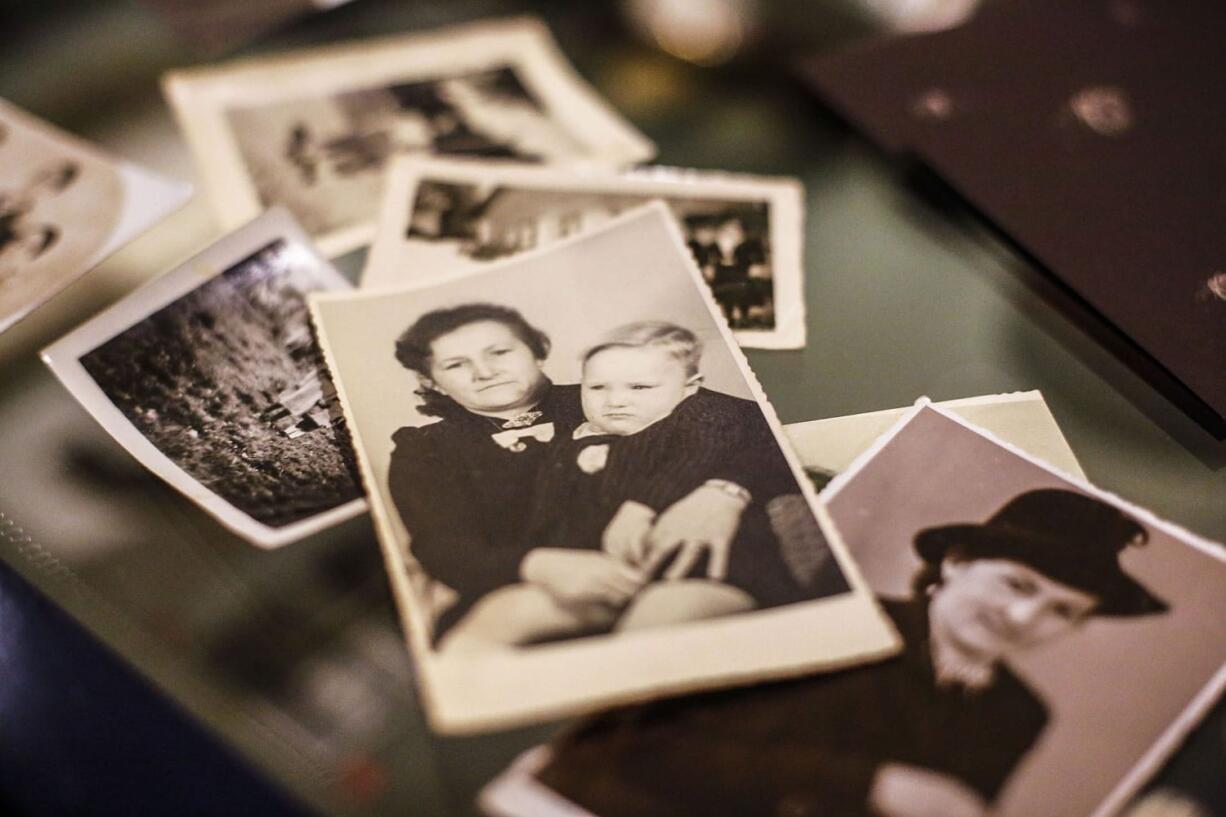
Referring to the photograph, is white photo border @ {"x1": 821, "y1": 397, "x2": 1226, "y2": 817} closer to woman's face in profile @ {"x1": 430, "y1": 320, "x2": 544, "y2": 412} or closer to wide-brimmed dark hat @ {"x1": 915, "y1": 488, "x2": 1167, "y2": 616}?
wide-brimmed dark hat @ {"x1": 915, "y1": 488, "x2": 1167, "y2": 616}

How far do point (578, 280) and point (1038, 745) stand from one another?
332 mm

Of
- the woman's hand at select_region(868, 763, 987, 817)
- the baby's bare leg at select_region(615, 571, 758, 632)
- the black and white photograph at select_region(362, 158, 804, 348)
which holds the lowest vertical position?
the woman's hand at select_region(868, 763, 987, 817)

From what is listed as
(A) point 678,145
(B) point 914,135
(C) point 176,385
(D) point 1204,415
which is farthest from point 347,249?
(D) point 1204,415

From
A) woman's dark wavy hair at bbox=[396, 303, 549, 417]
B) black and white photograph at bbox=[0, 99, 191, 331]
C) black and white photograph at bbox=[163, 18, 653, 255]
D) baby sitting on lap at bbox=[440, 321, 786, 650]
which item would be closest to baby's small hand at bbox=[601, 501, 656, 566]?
baby sitting on lap at bbox=[440, 321, 786, 650]

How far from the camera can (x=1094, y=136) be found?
65cm

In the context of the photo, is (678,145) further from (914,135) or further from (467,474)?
(467,474)

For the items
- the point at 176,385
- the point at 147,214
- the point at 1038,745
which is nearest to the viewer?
the point at 1038,745

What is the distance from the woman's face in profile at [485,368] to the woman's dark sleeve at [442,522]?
0.03 metres

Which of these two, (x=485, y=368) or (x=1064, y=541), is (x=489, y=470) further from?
(x=1064, y=541)

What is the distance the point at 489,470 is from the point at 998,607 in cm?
24

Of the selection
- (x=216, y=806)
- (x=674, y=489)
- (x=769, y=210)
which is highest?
(x=769, y=210)

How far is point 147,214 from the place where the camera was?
2.05ft

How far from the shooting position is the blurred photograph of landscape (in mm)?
483

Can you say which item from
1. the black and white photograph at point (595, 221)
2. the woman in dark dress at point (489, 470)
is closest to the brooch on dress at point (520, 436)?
the woman in dark dress at point (489, 470)
